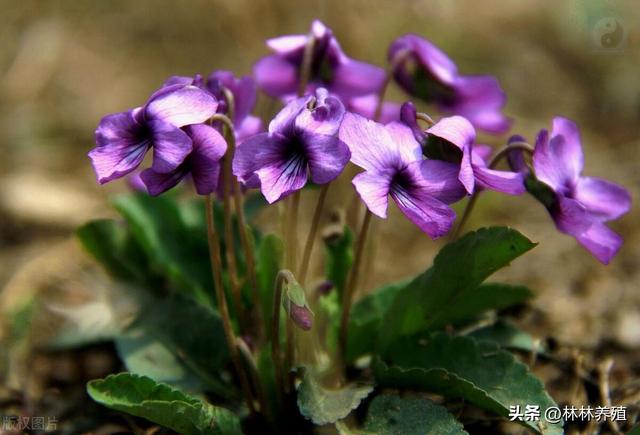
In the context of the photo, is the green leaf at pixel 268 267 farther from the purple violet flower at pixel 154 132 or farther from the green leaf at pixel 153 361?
the purple violet flower at pixel 154 132

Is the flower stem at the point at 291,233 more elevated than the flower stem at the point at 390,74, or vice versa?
the flower stem at the point at 390,74

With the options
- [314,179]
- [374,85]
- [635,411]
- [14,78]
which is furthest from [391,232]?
[14,78]

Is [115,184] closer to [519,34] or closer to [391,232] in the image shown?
Result: [391,232]

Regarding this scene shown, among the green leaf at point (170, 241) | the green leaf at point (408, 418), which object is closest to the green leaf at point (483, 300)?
the green leaf at point (408, 418)

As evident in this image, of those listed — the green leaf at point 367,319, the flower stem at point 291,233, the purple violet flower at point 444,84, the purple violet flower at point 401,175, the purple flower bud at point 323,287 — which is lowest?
the green leaf at point 367,319

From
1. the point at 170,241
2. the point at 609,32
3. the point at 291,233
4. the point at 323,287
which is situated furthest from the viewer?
the point at 609,32

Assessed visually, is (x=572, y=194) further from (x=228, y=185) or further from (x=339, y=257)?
(x=228, y=185)

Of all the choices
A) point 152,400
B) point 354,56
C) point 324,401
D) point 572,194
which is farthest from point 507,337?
point 354,56
